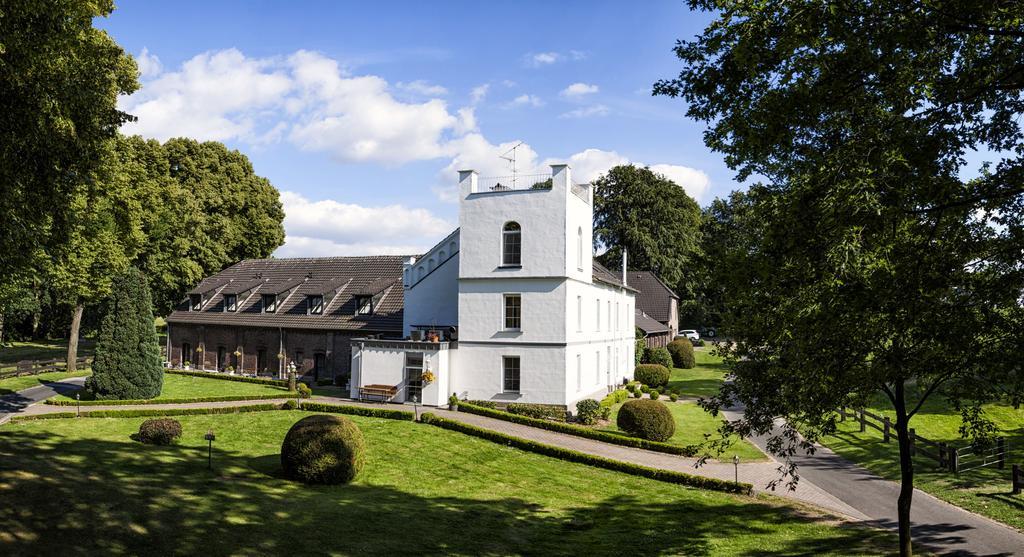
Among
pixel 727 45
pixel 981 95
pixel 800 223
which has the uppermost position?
pixel 727 45

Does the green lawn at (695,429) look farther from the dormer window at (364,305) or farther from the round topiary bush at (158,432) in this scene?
the round topiary bush at (158,432)

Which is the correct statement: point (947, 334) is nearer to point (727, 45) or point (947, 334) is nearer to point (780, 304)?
point (780, 304)

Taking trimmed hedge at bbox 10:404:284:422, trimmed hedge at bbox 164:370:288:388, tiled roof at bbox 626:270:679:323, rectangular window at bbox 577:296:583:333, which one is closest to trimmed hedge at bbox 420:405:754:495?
trimmed hedge at bbox 10:404:284:422

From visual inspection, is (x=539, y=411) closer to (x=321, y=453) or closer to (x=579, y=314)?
(x=579, y=314)

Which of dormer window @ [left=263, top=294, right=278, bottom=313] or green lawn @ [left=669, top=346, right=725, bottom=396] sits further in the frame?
dormer window @ [left=263, top=294, right=278, bottom=313]

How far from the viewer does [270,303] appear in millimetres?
44438

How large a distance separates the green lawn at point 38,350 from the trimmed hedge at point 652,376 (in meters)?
43.8

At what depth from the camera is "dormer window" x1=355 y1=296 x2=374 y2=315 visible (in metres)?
39.8

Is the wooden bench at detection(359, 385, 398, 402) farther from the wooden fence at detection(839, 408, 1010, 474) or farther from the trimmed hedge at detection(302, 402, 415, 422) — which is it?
the wooden fence at detection(839, 408, 1010, 474)

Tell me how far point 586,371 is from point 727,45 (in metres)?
25.1

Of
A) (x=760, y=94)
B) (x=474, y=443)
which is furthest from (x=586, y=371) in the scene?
(x=760, y=94)

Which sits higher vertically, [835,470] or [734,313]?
[734,313]

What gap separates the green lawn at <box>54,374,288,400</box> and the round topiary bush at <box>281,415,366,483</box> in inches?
646

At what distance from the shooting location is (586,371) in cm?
3388
